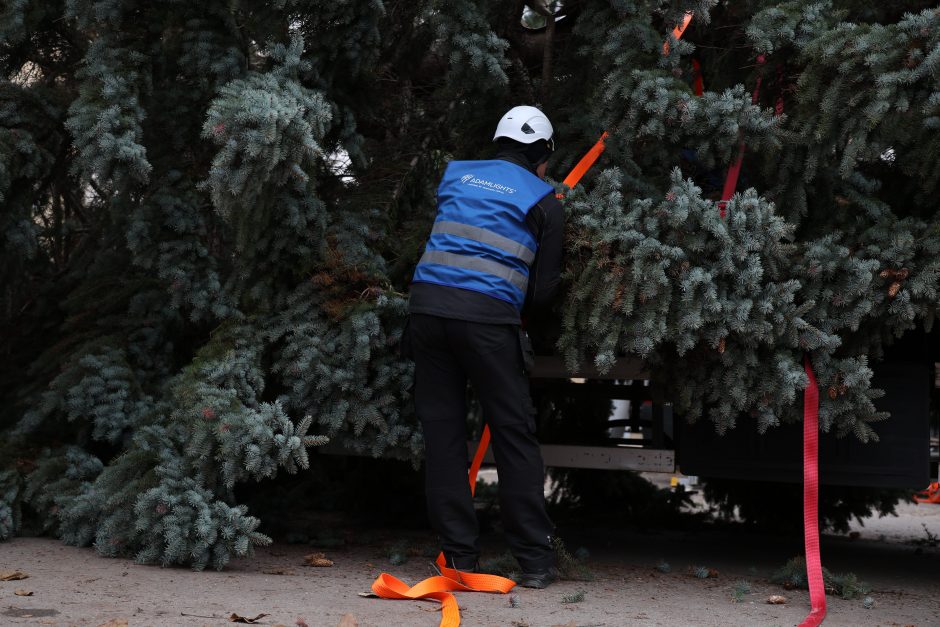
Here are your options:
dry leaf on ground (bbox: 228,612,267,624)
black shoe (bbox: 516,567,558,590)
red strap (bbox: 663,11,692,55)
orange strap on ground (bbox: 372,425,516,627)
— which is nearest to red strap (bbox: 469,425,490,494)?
orange strap on ground (bbox: 372,425,516,627)

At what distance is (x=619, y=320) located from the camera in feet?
13.9

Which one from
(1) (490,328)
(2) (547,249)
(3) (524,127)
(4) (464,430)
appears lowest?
(4) (464,430)

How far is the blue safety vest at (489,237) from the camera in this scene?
4406 mm

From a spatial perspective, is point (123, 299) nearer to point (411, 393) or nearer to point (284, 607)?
point (411, 393)

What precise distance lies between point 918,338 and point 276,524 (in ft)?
11.2

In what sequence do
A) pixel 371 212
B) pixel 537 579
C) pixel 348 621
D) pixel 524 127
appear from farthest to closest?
pixel 371 212, pixel 524 127, pixel 537 579, pixel 348 621

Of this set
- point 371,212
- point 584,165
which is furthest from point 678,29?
point 371,212

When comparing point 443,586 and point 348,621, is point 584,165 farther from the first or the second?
point 348,621

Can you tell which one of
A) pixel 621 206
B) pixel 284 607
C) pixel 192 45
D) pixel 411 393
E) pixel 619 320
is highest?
pixel 192 45

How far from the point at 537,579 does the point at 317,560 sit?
1124mm

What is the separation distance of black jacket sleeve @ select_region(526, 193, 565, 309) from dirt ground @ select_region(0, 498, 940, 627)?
1.26m

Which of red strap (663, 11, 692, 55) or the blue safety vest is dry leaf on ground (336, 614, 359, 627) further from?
red strap (663, 11, 692, 55)

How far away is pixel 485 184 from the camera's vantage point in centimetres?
449

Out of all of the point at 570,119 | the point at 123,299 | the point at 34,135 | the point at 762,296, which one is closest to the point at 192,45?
the point at 34,135
